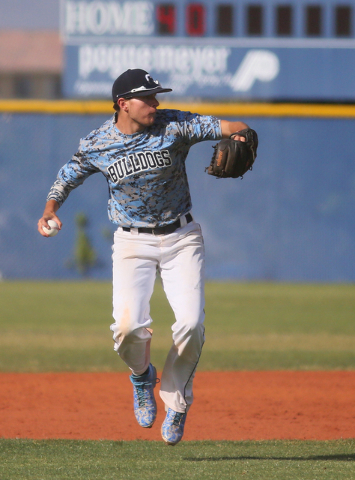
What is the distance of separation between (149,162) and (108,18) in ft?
38.5

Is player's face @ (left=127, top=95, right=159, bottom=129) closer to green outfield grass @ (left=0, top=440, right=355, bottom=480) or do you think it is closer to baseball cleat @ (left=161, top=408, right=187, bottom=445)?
baseball cleat @ (left=161, top=408, right=187, bottom=445)

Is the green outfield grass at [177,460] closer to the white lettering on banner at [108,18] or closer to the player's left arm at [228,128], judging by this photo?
the player's left arm at [228,128]

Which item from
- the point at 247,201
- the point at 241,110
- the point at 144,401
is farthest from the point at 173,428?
the point at 247,201

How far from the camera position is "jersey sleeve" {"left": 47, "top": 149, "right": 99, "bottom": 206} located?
3.62 metres

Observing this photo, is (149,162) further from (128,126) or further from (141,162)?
(128,126)

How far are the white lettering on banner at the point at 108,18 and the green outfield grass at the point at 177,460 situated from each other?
11.8 m

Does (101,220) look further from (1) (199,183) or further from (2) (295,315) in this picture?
(2) (295,315)

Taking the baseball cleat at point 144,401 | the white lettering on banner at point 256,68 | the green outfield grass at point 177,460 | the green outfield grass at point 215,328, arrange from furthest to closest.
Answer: the white lettering on banner at point 256,68 < the green outfield grass at point 215,328 < the baseball cleat at point 144,401 < the green outfield grass at point 177,460

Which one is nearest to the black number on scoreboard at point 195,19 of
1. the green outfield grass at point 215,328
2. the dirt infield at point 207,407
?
the green outfield grass at point 215,328

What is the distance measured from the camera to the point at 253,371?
6145 mm

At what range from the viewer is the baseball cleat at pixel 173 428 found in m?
3.43

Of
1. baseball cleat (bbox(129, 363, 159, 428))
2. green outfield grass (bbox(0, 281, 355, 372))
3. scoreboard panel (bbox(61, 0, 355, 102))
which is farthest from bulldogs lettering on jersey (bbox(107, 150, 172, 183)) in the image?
scoreboard panel (bbox(61, 0, 355, 102))

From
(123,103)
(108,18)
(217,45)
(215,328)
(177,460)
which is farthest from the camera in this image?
(217,45)

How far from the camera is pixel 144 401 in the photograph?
3623mm
